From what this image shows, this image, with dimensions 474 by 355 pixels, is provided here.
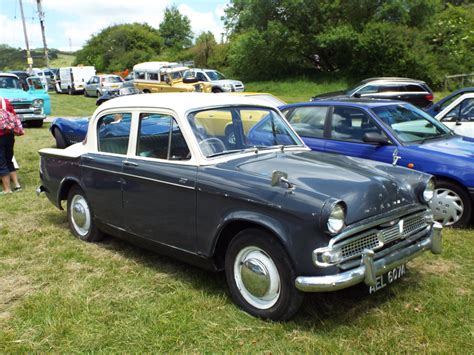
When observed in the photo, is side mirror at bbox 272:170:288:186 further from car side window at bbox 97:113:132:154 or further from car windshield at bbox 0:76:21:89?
car windshield at bbox 0:76:21:89

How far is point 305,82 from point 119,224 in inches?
1080

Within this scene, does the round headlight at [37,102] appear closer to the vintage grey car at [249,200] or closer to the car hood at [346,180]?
the vintage grey car at [249,200]

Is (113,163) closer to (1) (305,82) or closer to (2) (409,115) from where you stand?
(2) (409,115)

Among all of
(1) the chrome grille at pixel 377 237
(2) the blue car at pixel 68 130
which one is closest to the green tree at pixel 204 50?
(2) the blue car at pixel 68 130

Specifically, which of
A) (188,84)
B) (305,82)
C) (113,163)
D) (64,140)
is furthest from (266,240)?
(305,82)

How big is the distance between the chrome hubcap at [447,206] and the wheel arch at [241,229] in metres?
2.97

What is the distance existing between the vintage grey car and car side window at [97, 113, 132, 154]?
17 millimetres

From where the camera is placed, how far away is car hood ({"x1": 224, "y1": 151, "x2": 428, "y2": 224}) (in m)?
3.55

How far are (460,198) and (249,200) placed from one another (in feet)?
10.3

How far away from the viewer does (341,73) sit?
1213 inches

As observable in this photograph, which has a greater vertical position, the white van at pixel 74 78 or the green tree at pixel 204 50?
the green tree at pixel 204 50

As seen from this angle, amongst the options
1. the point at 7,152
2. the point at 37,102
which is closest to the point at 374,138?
the point at 7,152

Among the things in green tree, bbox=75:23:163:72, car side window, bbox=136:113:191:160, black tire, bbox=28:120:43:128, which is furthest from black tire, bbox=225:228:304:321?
green tree, bbox=75:23:163:72

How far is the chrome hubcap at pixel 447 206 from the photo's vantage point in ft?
18.5
